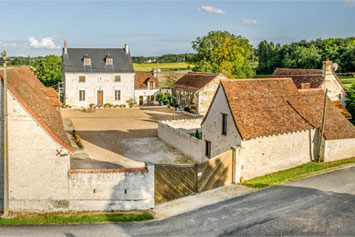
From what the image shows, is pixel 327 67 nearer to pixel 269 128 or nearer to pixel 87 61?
pixel 269 128

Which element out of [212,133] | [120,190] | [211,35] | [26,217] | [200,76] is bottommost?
[26,217]

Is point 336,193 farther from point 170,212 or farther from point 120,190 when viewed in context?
point 120,190

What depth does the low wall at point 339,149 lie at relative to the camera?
82.1ft

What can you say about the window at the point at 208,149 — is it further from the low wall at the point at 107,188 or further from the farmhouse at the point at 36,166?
the farmhouse at the point at 36,166

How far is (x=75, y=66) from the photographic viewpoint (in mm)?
54625

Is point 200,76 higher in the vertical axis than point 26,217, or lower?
higher

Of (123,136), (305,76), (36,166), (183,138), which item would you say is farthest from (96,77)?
(36,166)

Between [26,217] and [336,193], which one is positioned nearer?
[26,217]

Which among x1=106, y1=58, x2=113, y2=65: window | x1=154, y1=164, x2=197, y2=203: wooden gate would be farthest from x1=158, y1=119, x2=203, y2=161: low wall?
x1=106, y1=58, x2=113, y2=65: window

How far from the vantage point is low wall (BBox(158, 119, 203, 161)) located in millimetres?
28328

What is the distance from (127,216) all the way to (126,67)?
41.6 meters

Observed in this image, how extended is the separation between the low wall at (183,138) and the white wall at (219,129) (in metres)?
1.84

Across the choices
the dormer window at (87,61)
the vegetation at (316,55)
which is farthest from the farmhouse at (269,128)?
the vegetation at (316,55)

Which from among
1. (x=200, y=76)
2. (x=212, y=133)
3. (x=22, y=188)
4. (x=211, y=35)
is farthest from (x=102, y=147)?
(x=211, y=35)
